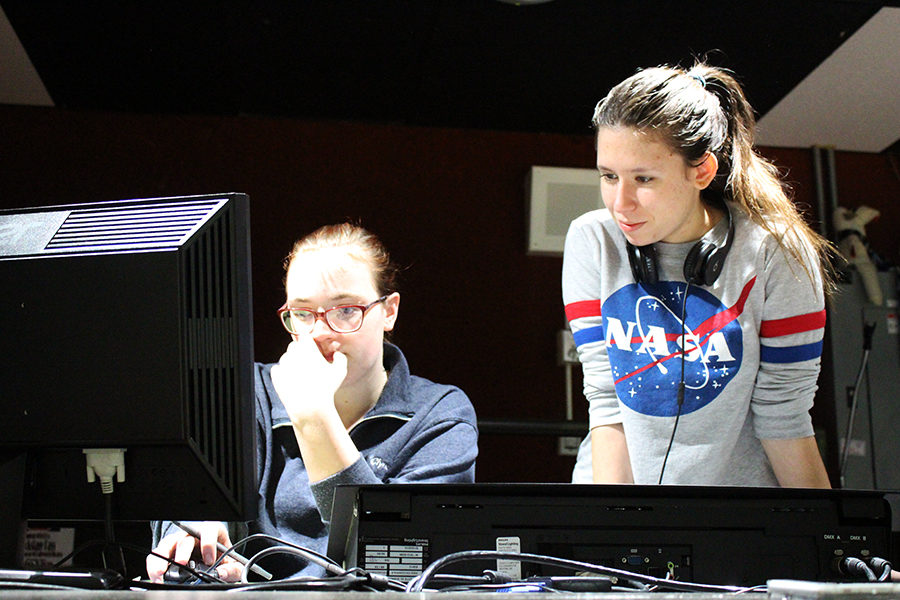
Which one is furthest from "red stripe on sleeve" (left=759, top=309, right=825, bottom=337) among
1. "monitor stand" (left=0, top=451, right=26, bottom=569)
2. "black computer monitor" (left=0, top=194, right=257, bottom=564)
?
"monitor stand" (left=0, top=451, right=26, bottom=569)

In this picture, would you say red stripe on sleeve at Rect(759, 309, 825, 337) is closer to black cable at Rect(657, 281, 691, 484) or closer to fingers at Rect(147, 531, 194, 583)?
black cable at Rect(657, 281, 691, 484)

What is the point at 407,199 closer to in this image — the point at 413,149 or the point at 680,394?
the point at 413,149

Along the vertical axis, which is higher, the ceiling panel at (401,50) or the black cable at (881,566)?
the ceiling panel at (401,50)

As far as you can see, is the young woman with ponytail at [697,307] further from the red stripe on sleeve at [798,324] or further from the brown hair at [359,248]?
the brown hair at [359,248]

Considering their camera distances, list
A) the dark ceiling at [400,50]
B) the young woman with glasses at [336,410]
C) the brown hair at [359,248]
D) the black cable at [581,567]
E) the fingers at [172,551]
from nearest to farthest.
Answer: the black cable at [581,567] < the fingers at [172,551] < the young woman with glasses at [336,410] < the brown hair at [359,248] < the dark ceiling at [400,50]

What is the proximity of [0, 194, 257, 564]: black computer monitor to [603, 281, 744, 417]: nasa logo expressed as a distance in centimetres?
71

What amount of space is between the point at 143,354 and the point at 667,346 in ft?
2.76

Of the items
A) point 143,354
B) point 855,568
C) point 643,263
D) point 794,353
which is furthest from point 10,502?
point 794,353

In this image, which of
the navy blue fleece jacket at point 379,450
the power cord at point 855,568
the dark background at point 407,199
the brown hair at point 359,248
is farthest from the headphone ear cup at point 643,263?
the dark background at point 407,199

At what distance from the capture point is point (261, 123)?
3.54 metres

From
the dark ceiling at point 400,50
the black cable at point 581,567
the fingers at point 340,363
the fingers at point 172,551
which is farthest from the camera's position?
the dark ceiling at point 400,50

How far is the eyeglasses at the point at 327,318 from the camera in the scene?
155 centimetres

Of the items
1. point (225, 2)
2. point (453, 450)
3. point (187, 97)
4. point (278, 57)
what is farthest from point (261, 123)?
point (453, 450)

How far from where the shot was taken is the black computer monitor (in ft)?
2.77
